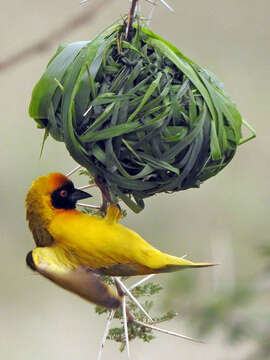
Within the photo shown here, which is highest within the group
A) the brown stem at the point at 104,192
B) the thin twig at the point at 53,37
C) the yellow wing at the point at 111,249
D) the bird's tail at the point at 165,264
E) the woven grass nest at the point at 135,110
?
the thin twig at the point at 53,37

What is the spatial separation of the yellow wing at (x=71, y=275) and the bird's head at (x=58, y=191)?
0.14m

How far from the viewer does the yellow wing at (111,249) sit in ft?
6.97

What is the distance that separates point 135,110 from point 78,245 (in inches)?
18.8

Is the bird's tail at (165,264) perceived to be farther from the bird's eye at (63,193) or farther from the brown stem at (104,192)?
the bird's eye at (63,193)

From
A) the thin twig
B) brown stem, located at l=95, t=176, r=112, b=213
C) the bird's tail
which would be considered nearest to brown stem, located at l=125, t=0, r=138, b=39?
the thin twig

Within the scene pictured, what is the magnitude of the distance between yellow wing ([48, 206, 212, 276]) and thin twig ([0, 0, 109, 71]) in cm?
76

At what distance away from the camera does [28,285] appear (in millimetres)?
5270

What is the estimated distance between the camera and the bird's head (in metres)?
2.18

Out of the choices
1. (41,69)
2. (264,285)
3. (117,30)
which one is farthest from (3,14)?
(264,285)

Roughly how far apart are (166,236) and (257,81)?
1.18 meters

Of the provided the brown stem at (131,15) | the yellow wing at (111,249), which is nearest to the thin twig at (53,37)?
the brown stem at (131,15)

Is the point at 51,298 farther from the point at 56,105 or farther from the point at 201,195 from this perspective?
the point at 56,105

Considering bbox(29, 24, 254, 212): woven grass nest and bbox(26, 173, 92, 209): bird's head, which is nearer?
bbox(29, 24, 254, 212): woven grass nest

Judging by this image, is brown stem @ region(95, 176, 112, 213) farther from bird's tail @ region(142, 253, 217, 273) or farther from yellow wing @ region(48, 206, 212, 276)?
bird's tail @ region(142, 253, 217, 273)
